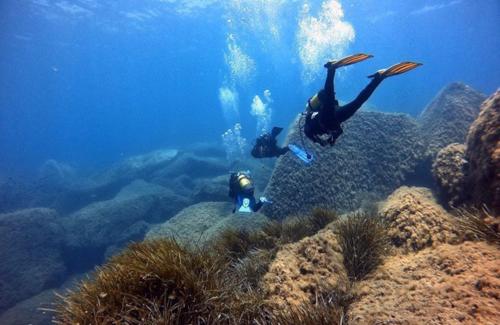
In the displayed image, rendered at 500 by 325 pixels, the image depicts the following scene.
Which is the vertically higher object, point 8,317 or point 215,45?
point 215,45

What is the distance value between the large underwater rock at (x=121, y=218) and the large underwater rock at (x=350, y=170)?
9.06 metres

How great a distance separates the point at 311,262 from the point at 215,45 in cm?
6883

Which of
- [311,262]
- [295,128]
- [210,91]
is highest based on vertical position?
[210,91]

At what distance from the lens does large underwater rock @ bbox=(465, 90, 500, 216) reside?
4.43m

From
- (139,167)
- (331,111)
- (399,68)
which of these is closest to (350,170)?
(331,111)

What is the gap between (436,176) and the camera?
652cm

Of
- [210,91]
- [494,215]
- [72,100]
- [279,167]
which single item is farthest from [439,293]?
[210,91]

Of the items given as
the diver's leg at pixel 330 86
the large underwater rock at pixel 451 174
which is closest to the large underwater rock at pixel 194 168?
the large underwater rock at pixel 451 174

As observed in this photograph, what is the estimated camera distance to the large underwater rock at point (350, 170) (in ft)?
29.9

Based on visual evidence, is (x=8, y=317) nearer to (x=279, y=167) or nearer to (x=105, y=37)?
(x=279, y=167)

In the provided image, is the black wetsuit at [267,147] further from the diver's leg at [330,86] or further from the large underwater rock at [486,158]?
the large underwater rock at [486,158]

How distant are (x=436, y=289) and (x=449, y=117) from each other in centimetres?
962

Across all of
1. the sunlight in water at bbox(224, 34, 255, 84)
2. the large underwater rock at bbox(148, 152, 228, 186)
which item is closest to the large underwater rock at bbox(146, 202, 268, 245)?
the large underwater rock at bbox(148, 152, 228, 186)

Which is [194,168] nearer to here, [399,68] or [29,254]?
[29,254]
